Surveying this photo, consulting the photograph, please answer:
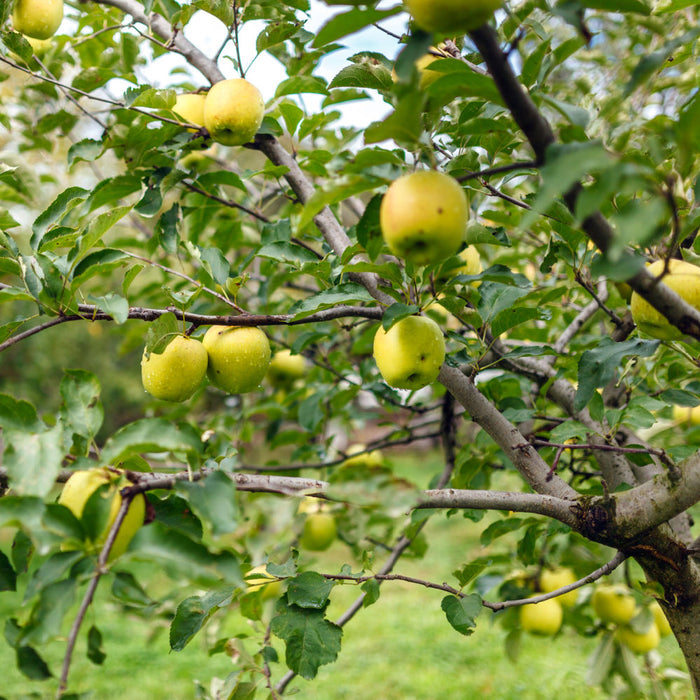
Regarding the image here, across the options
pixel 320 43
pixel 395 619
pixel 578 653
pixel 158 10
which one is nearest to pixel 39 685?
pixel 395 619

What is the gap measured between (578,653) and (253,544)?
2997 mm

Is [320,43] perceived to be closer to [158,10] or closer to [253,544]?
[253,544]

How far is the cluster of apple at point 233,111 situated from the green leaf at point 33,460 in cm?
72

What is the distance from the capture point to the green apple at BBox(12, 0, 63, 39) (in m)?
1.32

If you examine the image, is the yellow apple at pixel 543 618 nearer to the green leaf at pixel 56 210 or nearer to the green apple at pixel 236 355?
the green apple at pixel 236 355

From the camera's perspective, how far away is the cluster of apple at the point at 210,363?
3.15 ft

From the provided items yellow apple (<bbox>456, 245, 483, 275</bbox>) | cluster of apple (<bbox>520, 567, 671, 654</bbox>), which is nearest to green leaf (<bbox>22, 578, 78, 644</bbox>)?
yellow apple (<bbox>456, 245, 483, 275</bbox>)

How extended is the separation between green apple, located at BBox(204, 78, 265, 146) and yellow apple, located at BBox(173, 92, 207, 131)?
121mm

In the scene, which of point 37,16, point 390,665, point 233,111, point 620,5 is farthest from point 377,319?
point 390,665

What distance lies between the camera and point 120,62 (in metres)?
1.61

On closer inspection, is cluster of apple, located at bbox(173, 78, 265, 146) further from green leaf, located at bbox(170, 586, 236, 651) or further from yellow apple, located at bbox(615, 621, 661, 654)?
yellow apple, located at bbox(615, 621, 661, 654)

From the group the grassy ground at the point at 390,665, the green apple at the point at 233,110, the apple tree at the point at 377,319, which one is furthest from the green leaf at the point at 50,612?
the grassy ground at the point at 390,665

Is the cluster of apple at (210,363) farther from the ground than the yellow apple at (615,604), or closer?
farther from the ground

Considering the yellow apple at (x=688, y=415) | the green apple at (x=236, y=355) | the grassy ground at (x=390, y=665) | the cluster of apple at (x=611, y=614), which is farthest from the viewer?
the grassy ground at (x=390, y=665)
